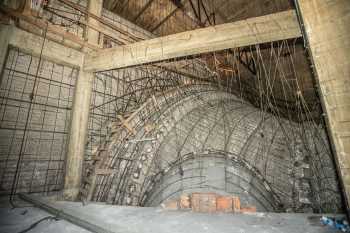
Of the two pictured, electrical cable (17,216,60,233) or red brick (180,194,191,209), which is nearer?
electrical cable (17,216,60,233)

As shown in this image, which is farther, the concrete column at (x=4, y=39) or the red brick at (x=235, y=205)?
the concrete column at (x=4, y=39)

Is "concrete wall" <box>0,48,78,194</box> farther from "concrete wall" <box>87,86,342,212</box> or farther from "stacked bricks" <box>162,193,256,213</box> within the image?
"stacked bricks" <box>162,193,256,213</box>

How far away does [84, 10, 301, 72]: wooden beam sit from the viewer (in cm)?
345

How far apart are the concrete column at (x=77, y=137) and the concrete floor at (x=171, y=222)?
5.48 ft

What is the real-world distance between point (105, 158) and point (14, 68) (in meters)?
3.31

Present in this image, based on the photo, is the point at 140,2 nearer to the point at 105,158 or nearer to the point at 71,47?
the point at 71,47

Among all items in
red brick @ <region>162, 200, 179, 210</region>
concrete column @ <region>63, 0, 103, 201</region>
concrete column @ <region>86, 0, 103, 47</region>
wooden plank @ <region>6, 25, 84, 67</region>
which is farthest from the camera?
concrete column @ <region>86, 0, 103, 47</region>

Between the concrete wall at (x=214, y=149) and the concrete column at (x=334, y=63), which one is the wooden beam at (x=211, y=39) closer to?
the concrete column at (x=334, y=63)

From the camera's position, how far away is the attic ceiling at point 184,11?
27.0 feet

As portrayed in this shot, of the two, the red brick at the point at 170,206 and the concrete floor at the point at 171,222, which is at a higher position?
the red brick at the point at 170,206

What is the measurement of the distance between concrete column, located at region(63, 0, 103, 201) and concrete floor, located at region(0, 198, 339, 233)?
1.67 metres

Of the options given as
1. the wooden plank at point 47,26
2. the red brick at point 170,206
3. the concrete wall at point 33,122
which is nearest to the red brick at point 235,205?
the red brick at point 170,206

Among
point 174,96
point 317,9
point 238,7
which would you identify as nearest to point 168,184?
point 174,96

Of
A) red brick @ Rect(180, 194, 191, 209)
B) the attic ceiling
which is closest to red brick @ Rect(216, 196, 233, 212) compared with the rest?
red brick @ Rect(180, 194, 191, 209)
